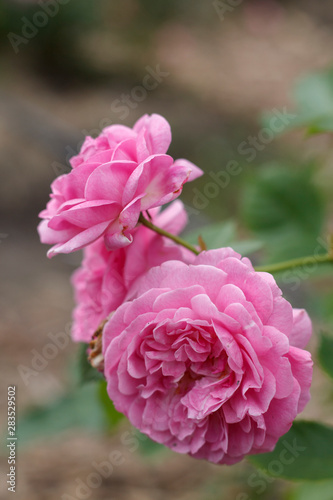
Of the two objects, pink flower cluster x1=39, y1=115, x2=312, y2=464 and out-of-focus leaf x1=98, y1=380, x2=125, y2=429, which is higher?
pink flower cluster x1=39, y1=115, x2=312, y2=464

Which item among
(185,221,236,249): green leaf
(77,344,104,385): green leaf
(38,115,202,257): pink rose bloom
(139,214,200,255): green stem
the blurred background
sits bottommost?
the blurred background

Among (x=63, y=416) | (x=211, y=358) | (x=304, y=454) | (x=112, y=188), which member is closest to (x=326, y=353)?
(x=304, y=454)

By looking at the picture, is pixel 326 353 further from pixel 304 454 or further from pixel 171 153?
pixel 171 153

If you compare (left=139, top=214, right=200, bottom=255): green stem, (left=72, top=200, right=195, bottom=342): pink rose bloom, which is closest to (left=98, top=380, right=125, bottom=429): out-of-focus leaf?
(left=72, top=200, right=195, bottom=342): pink rose bloom

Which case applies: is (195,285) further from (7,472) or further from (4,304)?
(4,304)

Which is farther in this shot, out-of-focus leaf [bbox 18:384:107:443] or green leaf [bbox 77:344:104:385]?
out-of-focus leaf [bbox 18:384:107:443]

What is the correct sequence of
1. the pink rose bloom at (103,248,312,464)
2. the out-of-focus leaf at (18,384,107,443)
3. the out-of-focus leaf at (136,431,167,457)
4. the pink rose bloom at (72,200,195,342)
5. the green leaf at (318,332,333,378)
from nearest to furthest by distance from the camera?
the pink rose bloom at (103,248,312,464) → the pink rose bloom at (72,200,195,342) → the green leaf at (318,332,333,378) → the out-of-focus leaf at (136,431,167,457) → the out-of-focus leaf at (18,384,107,443)

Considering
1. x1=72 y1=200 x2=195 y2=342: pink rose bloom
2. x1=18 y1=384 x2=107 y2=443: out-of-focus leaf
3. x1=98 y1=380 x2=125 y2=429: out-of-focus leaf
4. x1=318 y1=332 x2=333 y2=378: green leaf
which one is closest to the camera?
x1=72 y1=200 x2=195 y2=342: pink rose bloom

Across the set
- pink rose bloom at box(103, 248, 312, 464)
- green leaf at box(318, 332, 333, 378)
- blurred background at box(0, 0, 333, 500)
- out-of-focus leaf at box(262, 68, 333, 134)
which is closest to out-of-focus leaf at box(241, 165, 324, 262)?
blurred background at box(0, 0, 333, 500)

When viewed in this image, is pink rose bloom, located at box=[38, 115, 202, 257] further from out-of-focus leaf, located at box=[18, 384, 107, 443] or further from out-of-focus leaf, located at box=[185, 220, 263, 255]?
out-of-focus leaf, located at box=[18, 384, 107, 443]
